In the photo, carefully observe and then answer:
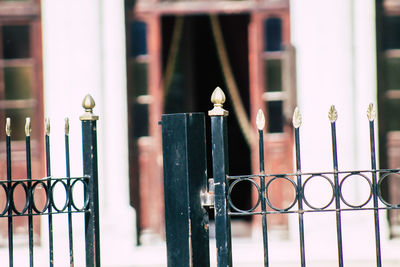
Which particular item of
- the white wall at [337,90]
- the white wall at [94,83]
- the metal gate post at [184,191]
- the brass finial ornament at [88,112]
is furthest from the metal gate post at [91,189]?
the white wall at [337,90]

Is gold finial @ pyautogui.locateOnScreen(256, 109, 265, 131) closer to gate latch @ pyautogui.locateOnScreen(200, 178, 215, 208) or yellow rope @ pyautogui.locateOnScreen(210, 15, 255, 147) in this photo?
gate latch @ pyautogui.locateOnScreen(200, 178, 215, 208)

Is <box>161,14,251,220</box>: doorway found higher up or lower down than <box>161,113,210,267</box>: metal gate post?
higher up

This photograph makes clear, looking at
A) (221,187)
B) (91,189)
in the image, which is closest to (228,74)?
(91,189)

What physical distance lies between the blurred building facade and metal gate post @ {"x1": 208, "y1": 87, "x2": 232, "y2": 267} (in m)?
3.69

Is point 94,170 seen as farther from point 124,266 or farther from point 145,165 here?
point 145,165

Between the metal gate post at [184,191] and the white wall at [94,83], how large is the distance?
3.64 m

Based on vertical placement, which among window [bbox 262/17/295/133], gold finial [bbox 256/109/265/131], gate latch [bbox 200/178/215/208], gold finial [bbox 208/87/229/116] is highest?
window [bbox 262/17/295/133]

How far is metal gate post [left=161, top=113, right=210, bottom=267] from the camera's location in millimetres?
2844

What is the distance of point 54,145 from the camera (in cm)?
645

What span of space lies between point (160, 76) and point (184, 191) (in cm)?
422

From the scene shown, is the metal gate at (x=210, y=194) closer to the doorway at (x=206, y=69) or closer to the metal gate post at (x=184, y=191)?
the metal gate post at (x=184, y=191)

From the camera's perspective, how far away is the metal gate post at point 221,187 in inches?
112

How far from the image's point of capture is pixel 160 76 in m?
6.94

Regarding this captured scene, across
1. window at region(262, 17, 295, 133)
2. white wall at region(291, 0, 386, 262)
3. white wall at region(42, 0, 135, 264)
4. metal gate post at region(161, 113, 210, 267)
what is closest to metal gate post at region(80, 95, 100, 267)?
metal gate post at region(161, 113, 210, 267)
